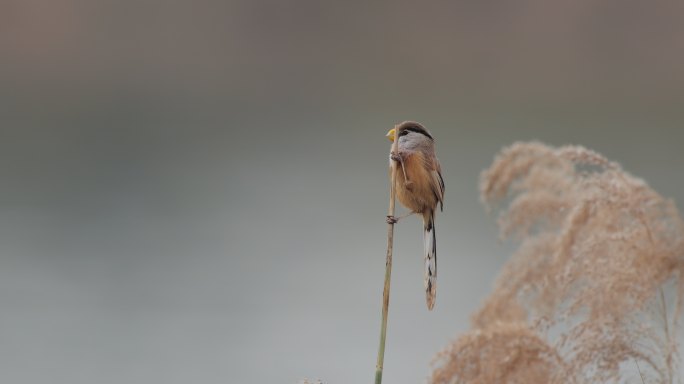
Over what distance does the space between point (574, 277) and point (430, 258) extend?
3.08 ft

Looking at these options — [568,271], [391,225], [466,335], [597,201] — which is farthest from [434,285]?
[597,201]

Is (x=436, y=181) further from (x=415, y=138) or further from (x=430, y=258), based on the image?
(x=430, y=258)

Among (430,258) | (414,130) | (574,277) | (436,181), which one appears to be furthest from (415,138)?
(574,277)

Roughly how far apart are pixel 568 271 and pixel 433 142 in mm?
840

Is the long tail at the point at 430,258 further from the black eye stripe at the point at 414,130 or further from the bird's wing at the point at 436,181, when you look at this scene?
the black eye stripe at the point at 414,130

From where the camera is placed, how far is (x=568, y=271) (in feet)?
7.74

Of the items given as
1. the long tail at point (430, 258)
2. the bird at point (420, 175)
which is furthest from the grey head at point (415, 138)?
the long tail at point (430, 258)

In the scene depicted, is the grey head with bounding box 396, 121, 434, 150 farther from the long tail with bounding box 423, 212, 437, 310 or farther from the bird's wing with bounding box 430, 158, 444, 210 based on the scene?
the long tail with bounding box 423, 212, 437, 310

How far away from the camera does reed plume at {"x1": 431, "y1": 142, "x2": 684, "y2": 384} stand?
2.27 m

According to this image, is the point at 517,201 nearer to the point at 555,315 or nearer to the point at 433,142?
the point at 555,315

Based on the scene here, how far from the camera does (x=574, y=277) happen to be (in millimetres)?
2400

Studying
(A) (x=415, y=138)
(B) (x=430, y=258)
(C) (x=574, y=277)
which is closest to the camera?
(B) (x=430, y=258)

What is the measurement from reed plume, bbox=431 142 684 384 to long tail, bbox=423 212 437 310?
0.60 m

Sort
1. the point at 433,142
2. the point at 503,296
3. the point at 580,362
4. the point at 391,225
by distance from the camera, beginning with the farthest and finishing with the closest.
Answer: the point at 503,296, the point at 580,362, the point at 433,142, the point at 391,225
